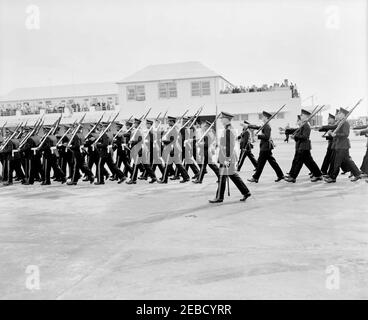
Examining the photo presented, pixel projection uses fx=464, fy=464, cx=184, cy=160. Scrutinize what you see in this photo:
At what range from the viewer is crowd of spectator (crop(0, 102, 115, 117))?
43.5 meters

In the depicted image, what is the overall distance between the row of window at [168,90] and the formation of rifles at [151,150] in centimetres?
2202

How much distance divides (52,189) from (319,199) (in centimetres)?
693

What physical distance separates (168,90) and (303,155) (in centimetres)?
2670

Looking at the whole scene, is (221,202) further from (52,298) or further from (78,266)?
(52,298)

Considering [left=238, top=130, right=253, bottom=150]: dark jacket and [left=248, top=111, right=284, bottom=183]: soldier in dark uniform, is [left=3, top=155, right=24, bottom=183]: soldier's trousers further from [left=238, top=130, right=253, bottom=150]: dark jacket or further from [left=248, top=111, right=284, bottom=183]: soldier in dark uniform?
[left=248, top=111, right=284, bottom=183]: soldier in dark uniform

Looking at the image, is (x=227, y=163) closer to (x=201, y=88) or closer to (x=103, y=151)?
(x=103, y=151)

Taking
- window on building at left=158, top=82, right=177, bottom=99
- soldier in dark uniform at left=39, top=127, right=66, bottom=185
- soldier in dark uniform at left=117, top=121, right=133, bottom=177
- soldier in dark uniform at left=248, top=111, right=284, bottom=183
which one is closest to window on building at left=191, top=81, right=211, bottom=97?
window on building at left=158, top=82, right=177, bottom=99

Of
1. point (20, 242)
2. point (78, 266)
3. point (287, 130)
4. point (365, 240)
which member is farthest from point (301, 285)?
point (287, 130)

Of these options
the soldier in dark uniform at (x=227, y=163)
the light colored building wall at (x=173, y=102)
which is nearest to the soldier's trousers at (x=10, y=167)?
the soldier in dark uniform at (x=227, y=163)

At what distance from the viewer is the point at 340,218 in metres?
7.29

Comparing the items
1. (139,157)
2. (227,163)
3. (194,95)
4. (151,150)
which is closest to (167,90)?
(194,95)

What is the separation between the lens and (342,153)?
11117 mm
